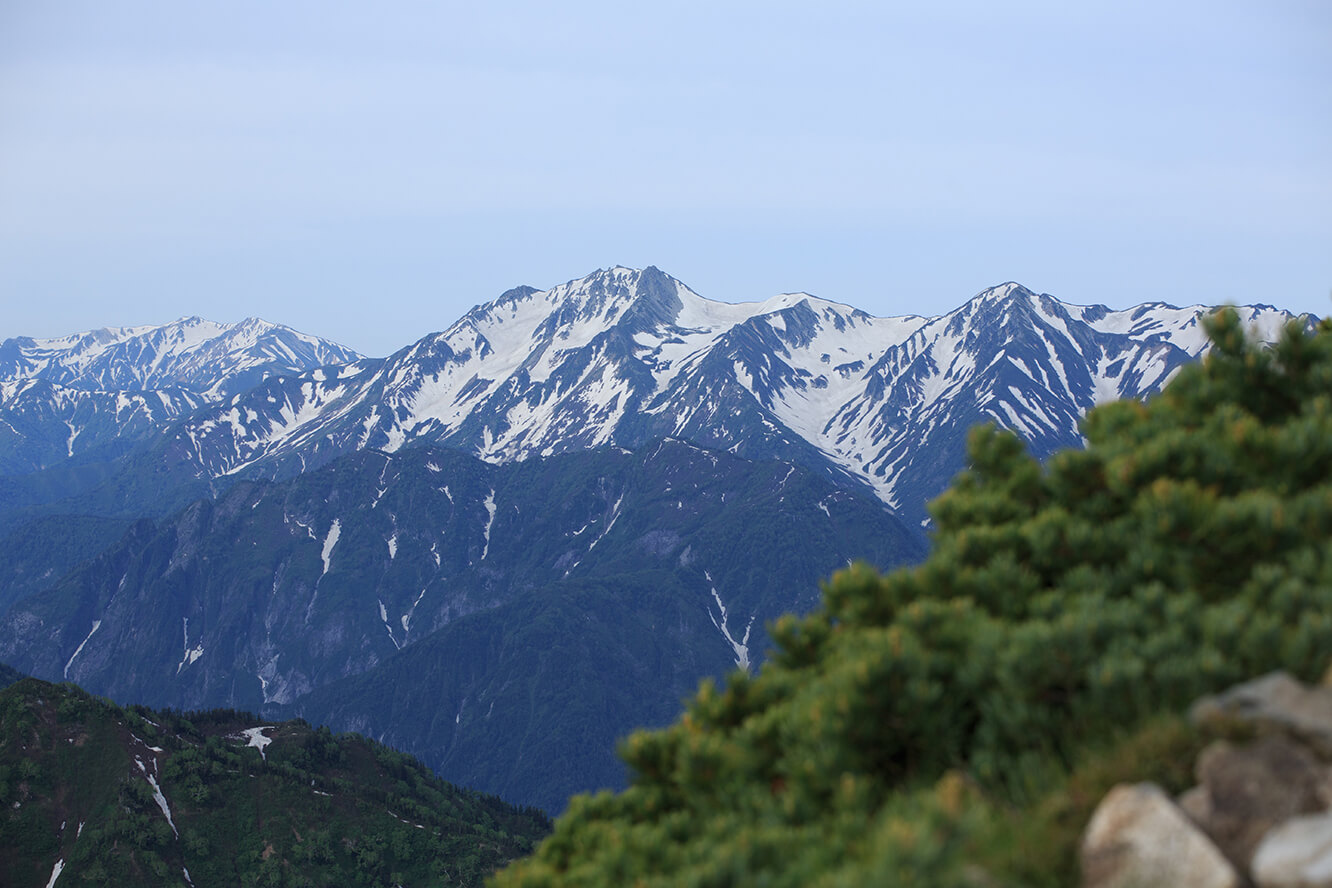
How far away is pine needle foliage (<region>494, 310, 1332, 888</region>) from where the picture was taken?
14703 mm

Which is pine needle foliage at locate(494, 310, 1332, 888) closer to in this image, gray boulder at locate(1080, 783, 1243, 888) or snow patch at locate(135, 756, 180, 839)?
gray boulder at locate(1080, 783, 1243, 888)

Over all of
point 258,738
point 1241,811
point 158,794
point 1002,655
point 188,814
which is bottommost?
point 1241,811

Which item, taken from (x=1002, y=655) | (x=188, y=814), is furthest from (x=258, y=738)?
(x=1002, y=655)

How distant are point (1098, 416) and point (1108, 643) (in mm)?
12414

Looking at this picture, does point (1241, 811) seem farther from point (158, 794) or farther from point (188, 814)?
point (158, 794)

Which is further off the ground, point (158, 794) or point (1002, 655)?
point (158, 794)

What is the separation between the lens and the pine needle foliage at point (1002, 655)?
14.7m

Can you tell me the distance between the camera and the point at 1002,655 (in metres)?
15.7

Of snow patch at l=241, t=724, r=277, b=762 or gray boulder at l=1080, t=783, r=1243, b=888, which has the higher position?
snow patch at l=241, t=724, r=277, b=762

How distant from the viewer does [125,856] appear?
138 m

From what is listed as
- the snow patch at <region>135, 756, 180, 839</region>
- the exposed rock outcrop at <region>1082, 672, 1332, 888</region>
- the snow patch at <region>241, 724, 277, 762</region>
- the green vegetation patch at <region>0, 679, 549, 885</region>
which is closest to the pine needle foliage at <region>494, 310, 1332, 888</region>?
the exposed rock outcrop at <region>1082, 672, 1332, 888</region>

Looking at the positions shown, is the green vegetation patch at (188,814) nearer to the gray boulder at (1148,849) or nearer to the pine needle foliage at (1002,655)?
the pine needle foliage at (1002,655)

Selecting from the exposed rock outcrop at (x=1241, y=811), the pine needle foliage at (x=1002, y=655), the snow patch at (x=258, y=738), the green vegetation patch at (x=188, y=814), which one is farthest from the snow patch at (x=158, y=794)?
the exposed rock outcrop at (x=1241, y=811)

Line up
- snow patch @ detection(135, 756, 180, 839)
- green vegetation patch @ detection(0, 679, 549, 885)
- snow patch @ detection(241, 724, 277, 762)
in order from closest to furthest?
green vegetation patch @ detection(0, 679, 549, 885) → snow patch @ detection(135, 756, 180, 839) → snow patch @ detection(241, 724, 277, 762)
